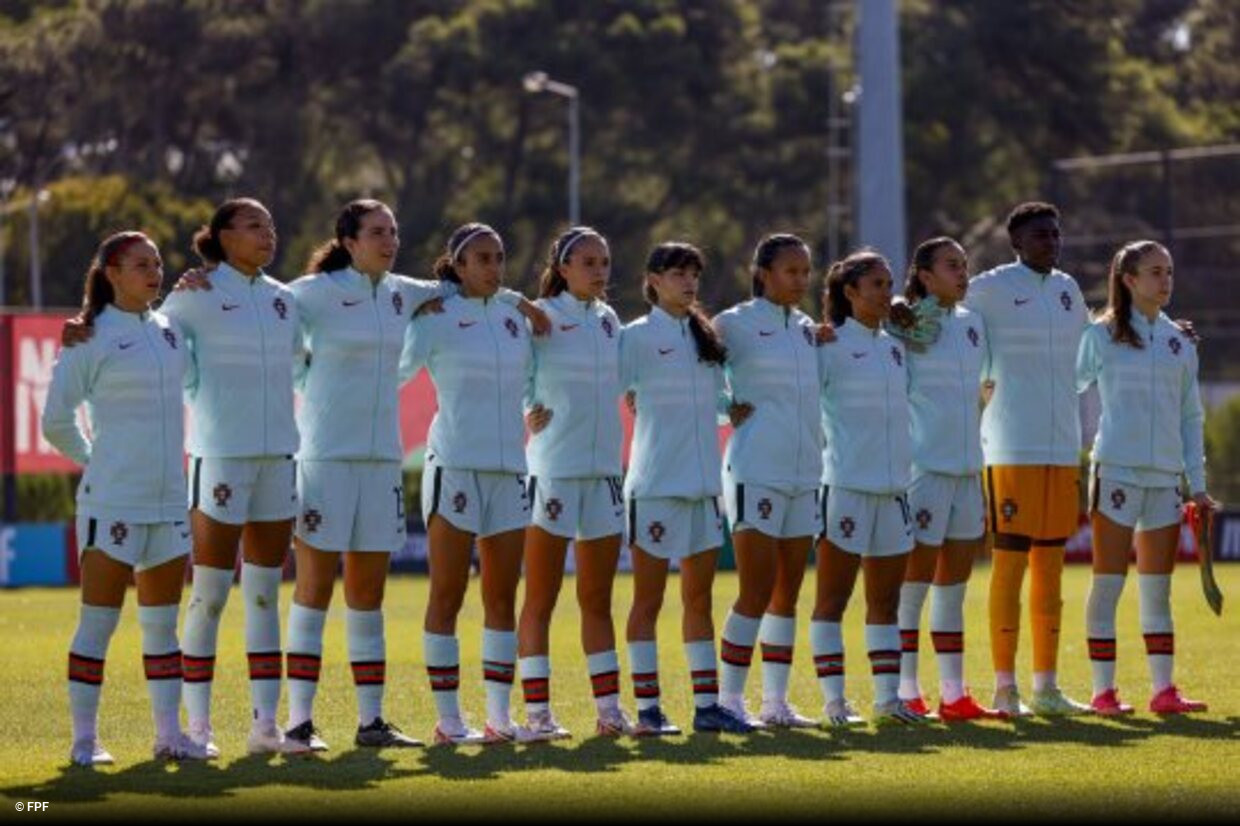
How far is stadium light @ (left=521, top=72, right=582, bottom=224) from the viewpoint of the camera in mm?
60625

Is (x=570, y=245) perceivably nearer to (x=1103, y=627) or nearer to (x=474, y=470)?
(x=474, y=470)

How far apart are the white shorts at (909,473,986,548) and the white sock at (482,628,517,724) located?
90.6 inches

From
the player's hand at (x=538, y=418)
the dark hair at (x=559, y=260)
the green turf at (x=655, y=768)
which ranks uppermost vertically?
the dark hair at (x=559, y=260)

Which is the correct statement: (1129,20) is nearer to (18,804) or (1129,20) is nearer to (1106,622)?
(1106,622)

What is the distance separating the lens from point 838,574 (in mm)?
15570

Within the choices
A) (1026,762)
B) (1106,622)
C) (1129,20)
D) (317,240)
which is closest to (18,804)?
(1026,762)

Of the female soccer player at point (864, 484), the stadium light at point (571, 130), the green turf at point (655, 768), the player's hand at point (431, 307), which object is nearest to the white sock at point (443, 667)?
the green turf at point (655, 768)

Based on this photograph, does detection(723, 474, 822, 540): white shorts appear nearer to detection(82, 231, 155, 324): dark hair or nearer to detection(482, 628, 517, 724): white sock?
detection(482, 628, 517, 724): white sock

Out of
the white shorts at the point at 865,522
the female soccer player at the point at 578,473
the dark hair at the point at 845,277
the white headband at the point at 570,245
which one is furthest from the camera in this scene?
the dark hair at the point at 845,277

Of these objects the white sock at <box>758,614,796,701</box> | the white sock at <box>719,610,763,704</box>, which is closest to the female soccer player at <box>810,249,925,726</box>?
the white sock at <box>758,614,796,701</box>

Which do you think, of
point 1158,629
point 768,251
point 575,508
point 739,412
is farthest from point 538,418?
point 1158,629

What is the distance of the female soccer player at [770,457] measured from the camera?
15.3 meters

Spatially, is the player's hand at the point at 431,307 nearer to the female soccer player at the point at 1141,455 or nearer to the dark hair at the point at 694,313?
the dark hair at the point at 694,313

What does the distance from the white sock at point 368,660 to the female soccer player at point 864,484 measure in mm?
2287
